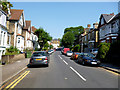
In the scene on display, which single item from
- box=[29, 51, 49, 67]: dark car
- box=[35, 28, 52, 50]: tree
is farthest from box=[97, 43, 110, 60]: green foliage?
box=[35, 28, 52, 50]: tree

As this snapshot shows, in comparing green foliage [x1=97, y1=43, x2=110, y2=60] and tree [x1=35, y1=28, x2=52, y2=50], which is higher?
tree [x1=35, y1=28, x2=52, y2=50]

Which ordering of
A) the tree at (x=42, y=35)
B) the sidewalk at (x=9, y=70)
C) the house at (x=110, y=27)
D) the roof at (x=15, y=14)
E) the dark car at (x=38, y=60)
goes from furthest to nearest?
the tree at (x=42, y=35)
the roof at (x=15, y=14)
the house at (x=110, y=27)
the dark car at (x=38, y=60)
the sidewalk at (x=9, y=70)

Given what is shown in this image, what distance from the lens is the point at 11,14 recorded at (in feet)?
99.8

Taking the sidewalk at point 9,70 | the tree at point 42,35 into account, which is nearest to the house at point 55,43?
the tree at point 42,35

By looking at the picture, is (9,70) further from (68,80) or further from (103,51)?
(103,51)

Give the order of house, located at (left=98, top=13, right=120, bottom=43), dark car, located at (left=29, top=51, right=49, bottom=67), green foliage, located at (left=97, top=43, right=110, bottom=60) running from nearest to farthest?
dark car, located at (left=29, top=51, right=49, bottom=67)
green foliage, located at (left=97, top=43, right=110, bottom=60)
house, located at (left=98, top=13, right=120, bottom=43)

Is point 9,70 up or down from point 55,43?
down

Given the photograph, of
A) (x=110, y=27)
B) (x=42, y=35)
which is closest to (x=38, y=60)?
(x=110, y=27)

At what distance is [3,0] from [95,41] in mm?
30316

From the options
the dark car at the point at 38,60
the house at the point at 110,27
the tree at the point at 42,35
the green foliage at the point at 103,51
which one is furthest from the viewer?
the tree at the point at 42,35

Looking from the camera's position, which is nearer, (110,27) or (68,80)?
(68,80)

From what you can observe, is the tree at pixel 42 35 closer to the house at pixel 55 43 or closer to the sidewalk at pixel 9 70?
the sidewalk at pixel 9 70

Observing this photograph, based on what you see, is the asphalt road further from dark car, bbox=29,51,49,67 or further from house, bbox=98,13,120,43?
house, bbox=98,13,120,43

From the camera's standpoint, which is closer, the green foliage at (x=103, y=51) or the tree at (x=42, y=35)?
the green foliage at (x=103, y=51)
